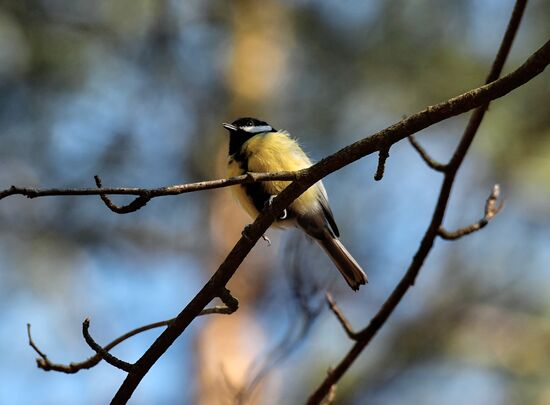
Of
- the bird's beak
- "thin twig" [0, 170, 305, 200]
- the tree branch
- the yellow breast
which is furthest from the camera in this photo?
the bird's beak

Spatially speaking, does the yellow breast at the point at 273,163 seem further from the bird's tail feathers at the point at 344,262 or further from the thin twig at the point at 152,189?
the thin twig at the point at 152,189

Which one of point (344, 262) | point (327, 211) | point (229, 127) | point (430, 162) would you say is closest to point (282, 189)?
point (327, 211)

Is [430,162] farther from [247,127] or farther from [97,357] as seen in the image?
[247,127]

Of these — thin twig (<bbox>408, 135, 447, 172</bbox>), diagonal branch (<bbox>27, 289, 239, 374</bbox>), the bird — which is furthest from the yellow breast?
diagonal branch (<bbox>27, 289, 239, 374</bbox>)

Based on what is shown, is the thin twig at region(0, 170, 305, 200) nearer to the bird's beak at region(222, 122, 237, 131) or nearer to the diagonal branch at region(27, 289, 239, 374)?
the diagonal branch at region(27, 289, 239, 374)

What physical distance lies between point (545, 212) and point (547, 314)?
952mm

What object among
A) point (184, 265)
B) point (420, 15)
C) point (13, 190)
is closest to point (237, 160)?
point (13, 190)

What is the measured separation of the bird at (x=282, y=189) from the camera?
3.01 m

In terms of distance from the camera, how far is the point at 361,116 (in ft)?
22.2

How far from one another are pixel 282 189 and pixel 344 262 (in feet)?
1.43

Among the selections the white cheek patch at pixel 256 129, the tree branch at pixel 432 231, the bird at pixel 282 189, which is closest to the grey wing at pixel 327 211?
the bird at pixel 282 189

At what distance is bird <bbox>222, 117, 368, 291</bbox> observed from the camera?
3.01 metres

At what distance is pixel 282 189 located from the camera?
2.97 meters

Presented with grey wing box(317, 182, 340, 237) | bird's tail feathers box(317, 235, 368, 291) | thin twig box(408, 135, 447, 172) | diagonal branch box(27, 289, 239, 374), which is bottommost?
diagonal branch box(27, 289, 239, 374)
